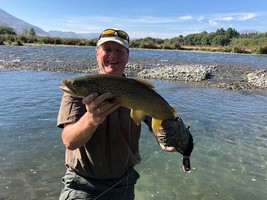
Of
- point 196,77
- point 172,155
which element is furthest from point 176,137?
point 196,77

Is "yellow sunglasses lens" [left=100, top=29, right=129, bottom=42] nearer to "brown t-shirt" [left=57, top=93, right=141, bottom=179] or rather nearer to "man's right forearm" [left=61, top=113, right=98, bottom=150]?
"brown t-shirt" [left=57, top=93, right=141, bottom=179]

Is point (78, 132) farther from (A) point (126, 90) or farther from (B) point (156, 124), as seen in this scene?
(B) point (156, 124)

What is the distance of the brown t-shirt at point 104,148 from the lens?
3.57 meters

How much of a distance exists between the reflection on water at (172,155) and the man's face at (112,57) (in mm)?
3734

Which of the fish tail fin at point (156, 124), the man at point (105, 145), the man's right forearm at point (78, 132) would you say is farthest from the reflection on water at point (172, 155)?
the man's right forearm at point (78, 132)

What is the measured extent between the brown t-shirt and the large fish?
47cm

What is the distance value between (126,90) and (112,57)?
31.6 inches

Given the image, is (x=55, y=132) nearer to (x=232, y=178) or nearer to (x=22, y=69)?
(x=232, y=178)

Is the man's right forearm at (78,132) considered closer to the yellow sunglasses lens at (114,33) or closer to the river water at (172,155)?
the yellow sunglasses lens at (114,33)

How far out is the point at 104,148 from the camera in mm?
3682

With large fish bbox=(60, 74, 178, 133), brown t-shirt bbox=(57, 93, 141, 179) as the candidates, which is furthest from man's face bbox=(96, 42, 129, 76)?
large fish bbox=(60, 74, 178, 133)

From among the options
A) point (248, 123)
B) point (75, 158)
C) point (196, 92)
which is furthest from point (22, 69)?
point (75, 158)

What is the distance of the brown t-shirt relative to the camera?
140 inches

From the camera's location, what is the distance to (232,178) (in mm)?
7520
